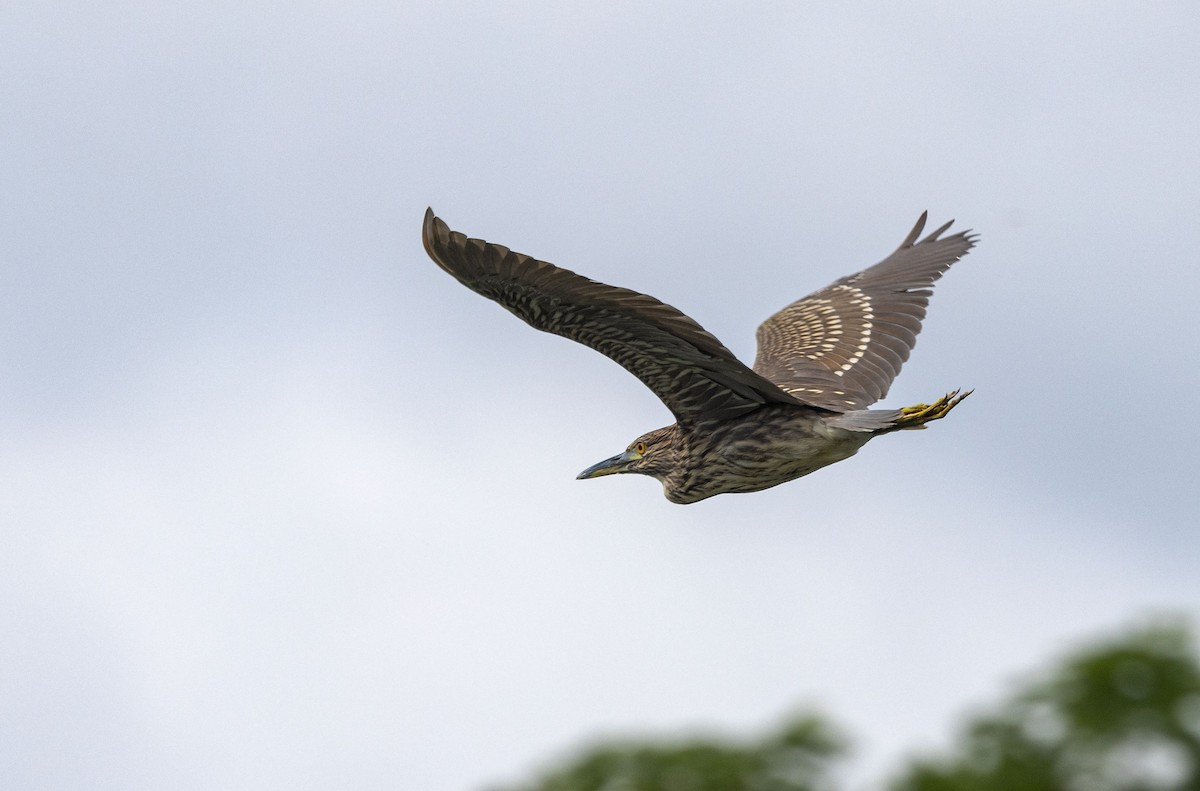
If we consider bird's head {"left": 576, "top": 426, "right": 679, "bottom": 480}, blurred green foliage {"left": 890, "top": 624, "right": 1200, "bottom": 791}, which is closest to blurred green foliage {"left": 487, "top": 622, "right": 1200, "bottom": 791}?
blurred green foliage {"left": 890, "top": 624, "right": 1200, "bottom": 791}

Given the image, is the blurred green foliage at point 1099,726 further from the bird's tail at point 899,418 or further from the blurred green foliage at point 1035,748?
the bird's tail at point 899,418

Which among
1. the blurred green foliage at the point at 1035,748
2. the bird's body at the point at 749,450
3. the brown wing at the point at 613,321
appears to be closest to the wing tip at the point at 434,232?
the brown wing at the point at 613,321

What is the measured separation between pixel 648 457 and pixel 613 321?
8.90 ft

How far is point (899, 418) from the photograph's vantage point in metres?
10.0

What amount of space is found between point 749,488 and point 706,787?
892 cm

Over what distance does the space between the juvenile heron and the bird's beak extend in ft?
0.04

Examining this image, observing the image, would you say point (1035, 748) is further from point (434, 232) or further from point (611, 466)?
point (611, 466)

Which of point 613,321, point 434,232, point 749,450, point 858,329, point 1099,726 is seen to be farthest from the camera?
point 858,329

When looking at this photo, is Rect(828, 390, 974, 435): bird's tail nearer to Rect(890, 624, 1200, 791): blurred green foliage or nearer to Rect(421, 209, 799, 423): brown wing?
Rect(421, 209, 799, 423): brown wing

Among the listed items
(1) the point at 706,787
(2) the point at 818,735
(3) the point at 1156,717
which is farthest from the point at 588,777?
(3) the point at 1156,717

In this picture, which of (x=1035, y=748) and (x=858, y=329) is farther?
(x=858, y=329)

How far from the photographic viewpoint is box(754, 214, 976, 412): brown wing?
12.5m

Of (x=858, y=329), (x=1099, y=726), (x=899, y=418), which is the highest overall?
(x=858, y=329)

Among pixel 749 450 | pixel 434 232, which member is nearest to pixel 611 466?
pixel 749 450
